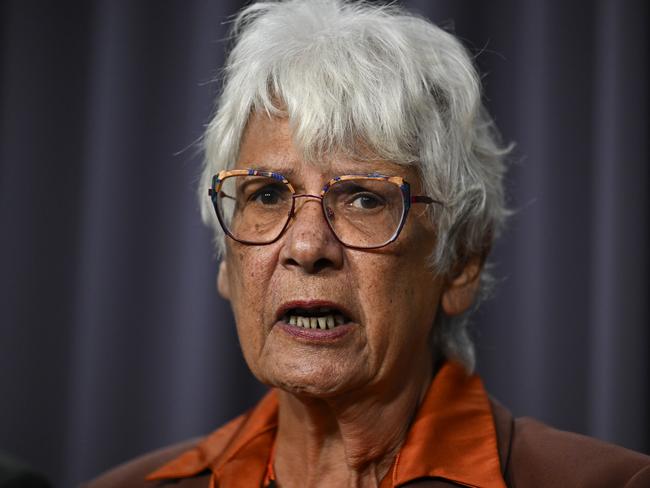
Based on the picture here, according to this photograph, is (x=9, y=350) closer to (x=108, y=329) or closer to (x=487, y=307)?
(x=108, y=329)

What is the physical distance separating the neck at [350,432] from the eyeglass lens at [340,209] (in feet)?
0.84

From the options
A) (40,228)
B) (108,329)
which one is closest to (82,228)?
(40,228)

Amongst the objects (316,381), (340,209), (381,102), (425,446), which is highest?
(381,102)

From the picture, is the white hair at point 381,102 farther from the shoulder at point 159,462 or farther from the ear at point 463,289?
the shoulder at point 159,462

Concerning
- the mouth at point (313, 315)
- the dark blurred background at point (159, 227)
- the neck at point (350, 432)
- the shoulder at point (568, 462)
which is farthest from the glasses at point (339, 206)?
the dark blurred background at point (159, 227)

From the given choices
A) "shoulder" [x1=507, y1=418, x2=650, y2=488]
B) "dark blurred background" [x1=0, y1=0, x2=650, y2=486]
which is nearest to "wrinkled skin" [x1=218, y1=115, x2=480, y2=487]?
"shoulder" [x1=507, y1=418, x2=650, y2=488]

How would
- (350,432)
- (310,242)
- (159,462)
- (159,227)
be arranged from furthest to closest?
(159,227) < (159,462) < (350,432) < (310,242)

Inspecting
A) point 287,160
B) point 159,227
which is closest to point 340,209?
point 287,160

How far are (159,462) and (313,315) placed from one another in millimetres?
558

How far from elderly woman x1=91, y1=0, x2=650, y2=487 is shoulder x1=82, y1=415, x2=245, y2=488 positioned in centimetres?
7

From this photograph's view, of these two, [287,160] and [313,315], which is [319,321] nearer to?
[313,315]

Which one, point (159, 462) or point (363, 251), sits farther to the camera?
point (159, 462)

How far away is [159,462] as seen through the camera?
1763mm

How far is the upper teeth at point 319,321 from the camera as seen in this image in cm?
139
